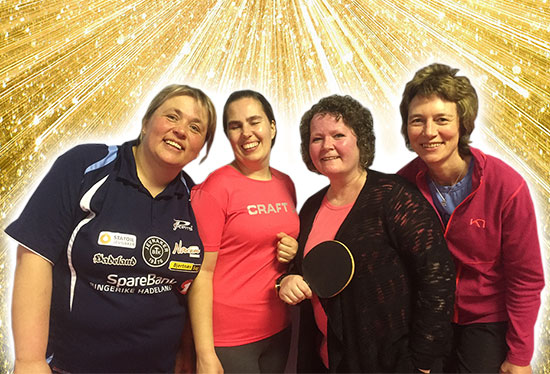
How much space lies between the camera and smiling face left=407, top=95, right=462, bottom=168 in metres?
1.22

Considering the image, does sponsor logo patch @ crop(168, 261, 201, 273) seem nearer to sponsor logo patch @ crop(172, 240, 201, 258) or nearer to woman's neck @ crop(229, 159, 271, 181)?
sponsor logo patch @ crop(172, 240, 201, 258)

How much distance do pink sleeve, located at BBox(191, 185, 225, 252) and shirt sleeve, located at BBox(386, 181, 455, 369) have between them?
633 mm

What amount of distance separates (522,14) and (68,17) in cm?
223

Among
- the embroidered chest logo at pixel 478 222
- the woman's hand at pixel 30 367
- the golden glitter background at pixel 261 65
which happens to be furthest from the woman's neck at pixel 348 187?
the woman's hand at pixel 30 367

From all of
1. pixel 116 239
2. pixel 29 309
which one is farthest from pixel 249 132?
pixel 29 309

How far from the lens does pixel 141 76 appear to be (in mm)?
1802

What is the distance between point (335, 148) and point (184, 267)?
707 millimetres

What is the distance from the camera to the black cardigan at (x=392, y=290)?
3.75ft

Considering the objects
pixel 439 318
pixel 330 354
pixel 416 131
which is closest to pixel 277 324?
pixel 330 354

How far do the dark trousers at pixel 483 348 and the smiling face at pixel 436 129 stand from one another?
632mm

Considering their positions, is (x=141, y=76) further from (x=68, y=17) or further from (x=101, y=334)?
(x=101, y=334)

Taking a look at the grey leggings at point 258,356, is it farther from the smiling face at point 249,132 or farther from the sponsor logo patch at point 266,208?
the smiling face at point 249,132

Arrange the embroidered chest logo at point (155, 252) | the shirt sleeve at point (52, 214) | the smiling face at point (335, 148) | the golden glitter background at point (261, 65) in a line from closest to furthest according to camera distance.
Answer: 1. the shirt sleeve at point (52, 214)
2. the embroidered chest logo at point (155, 252)
3. the smiling face at point (335, 148)
4. the golden glitter background at point (261, 65)

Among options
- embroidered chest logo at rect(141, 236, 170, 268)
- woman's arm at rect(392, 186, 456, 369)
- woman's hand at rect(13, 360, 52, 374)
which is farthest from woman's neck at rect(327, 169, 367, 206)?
woman's hand at rect(13, 360, 52, 374)
